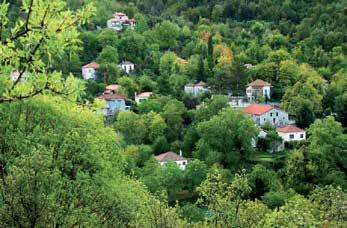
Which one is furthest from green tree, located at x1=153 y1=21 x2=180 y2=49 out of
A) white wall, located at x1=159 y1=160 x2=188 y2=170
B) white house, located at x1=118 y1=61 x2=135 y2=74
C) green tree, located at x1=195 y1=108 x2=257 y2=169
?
white wall, located at x1=159 y1=160 x2=188 y2=170

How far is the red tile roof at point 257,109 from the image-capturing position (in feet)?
104

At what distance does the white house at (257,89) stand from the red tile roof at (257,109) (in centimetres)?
248

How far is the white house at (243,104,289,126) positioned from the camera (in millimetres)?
31756

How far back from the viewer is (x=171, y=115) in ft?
98.0

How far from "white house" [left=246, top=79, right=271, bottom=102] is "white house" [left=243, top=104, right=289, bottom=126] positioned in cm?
308

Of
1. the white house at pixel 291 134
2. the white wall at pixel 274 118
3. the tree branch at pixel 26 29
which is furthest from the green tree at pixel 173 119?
the tree branch at pixel 26 29

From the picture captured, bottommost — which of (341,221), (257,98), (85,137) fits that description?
(257,98)

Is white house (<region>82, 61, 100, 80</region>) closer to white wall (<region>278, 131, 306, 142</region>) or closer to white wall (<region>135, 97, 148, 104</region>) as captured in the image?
white wall (<region>135, 97, 148, 104</region>)

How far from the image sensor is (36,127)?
1156cm

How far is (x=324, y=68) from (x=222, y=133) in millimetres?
15299

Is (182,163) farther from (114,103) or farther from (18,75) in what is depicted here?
(18,75)

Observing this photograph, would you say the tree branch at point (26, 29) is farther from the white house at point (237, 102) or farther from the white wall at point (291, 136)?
the white house at point (237, 102)

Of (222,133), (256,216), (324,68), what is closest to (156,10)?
(324,68)

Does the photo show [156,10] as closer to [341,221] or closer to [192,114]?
[192,114]
